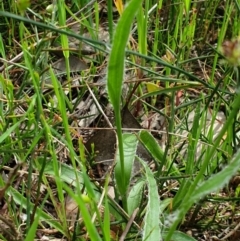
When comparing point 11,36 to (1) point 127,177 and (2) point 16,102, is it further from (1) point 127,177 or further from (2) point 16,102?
(1) point 127,177

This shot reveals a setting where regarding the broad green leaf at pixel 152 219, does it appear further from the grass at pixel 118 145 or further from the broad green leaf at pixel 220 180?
the broad green leaf at pixel 220 180

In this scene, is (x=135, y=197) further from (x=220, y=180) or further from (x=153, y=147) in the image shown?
(x=220, y=180)

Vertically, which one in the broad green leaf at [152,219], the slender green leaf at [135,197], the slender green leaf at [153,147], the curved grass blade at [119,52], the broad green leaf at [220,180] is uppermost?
the curved grass blade at [119,52]

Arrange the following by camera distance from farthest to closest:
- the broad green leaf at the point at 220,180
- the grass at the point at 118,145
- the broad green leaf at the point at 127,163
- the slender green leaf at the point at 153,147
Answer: the slender green leaf at the point at 153,147
the broad green leaf at the point at 127,163
the grass at the point at 118,145
the broad green leaf at the point at 220,180

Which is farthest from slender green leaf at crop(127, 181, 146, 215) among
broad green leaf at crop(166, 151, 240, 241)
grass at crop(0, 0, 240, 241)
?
broad green leaf at crop(166, 151, 240, 241)

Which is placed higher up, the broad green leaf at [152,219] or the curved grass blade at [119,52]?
the curved grass blade at [119,52]

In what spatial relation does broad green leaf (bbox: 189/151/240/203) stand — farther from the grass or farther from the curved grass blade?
the curved grass blade

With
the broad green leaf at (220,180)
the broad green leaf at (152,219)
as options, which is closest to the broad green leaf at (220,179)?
the broad green leaf at (220,180)

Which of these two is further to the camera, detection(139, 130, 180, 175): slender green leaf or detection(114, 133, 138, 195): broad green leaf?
detection(139, 130, 180, 175): slender green leaf
